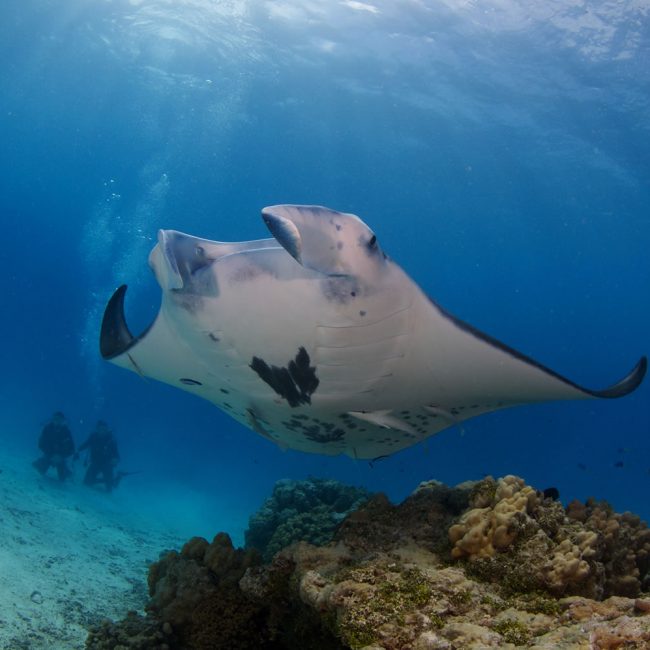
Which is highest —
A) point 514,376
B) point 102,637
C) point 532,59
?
point 532,59

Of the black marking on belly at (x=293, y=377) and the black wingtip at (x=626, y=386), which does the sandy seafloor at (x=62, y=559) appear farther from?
the black wingtip at (x=626, y=386)

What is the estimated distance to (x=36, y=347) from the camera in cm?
7306

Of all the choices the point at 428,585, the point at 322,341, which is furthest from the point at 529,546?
the point at 322,341

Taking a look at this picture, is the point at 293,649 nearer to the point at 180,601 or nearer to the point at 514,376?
the point at 180,601

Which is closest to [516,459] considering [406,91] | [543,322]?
[543,322]

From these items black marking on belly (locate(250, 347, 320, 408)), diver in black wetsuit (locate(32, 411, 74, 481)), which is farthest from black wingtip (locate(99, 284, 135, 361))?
diver in black wetsuit (locate(32, 411, 74, 481))

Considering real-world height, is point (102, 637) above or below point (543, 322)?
below

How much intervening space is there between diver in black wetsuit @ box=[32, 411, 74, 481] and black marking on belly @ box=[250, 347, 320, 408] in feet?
51.8

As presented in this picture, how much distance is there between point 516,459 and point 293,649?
5588 cm

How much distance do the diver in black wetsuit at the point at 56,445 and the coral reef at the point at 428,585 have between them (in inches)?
563

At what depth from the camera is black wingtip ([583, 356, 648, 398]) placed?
3.48 m

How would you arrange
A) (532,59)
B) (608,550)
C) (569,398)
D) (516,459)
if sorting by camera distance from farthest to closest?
(516,459) < (532,59) < (569,398) < (608,550)

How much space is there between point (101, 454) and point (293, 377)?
1777 centimetres

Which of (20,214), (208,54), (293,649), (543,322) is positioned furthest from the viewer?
(20,214)
